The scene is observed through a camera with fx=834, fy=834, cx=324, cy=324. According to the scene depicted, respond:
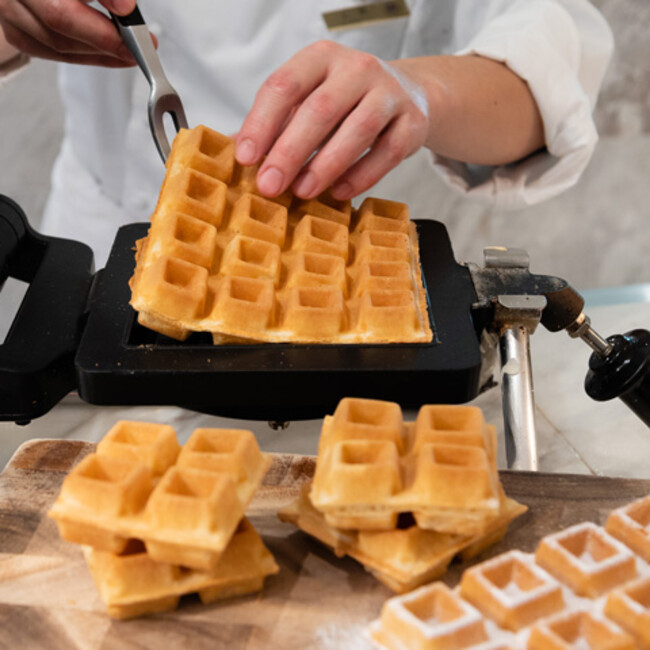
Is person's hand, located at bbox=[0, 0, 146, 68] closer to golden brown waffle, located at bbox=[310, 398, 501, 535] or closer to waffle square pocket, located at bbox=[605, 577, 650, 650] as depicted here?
golden brown waffle, located at bbox=[310, 398, 501, 535]

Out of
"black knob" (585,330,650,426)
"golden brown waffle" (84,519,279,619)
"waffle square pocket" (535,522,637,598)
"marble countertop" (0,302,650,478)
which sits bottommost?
"marble countertop" (0,302,650,478)

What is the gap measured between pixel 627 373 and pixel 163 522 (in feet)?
2.15

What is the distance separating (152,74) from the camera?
3.91ft

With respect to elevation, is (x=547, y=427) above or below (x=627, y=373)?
below

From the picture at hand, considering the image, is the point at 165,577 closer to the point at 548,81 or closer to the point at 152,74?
the point at 152,74

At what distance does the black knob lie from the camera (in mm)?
1076

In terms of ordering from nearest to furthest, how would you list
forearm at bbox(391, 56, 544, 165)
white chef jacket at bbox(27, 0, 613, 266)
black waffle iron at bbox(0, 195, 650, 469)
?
black waffle iron at bbox(0, 195, 650, 469)
forearm at bbox(391, 56, 544, 165)
white chef jacket at bbox(27, 0, 613, 266)

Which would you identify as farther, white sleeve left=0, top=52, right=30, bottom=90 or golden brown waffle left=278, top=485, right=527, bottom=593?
white sleeve left=0, top=52, right=30, bottom=90

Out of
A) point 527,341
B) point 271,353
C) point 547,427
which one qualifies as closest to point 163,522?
point 271,353

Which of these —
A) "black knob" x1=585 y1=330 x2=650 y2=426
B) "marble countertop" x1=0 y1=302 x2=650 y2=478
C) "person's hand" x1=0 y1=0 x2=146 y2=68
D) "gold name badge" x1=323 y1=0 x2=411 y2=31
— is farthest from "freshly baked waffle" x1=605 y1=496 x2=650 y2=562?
"gold name badge" x1=323 y1=0 x2=411 y2=31

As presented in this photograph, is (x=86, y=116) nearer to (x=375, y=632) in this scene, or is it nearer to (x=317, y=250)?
(x=317, y=250)

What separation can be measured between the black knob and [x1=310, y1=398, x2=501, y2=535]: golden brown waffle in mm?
320

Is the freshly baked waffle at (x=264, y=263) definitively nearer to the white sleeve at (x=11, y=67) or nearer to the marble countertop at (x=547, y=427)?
the marble countertop at (x=547, y=427)

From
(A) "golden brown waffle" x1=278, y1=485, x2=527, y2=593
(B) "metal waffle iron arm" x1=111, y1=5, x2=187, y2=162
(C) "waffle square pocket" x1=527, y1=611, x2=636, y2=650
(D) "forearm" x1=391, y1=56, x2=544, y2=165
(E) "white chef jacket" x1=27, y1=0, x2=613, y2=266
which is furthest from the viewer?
(E) "white chef jacket" x1=27, y1=0, x2=613, y2=266
